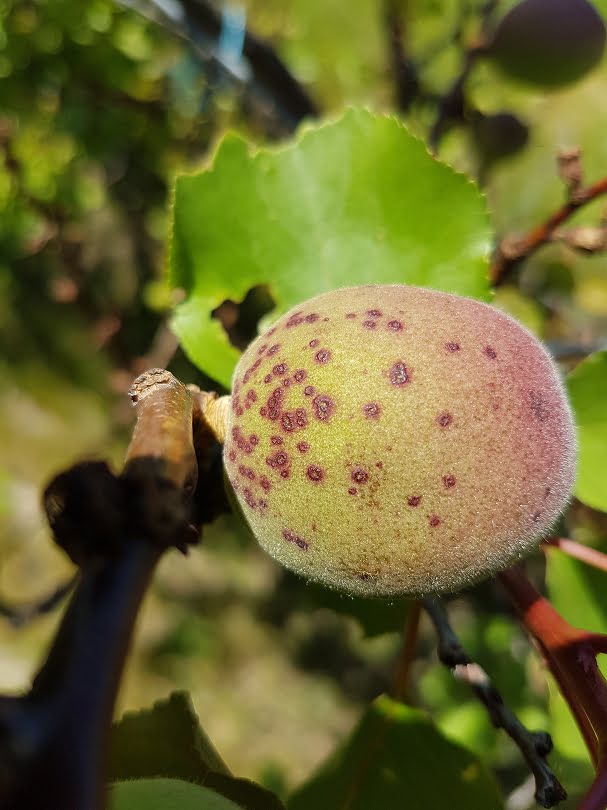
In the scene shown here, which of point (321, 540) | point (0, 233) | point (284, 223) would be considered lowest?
point (0, 233)

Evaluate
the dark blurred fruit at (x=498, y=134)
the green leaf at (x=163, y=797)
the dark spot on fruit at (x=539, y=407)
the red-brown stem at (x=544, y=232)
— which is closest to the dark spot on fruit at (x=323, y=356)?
the dark spot on fruit at (x=539, y=407)

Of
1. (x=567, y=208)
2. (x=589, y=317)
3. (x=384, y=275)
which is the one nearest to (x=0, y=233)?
(x=384, y=275)

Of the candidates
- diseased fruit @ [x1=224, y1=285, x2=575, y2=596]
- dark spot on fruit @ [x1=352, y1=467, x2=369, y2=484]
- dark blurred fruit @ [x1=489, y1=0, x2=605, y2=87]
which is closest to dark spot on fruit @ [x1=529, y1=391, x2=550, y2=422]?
Answer: diseased fruit @ [x1=224, y1=285, x2=575, y2=596]

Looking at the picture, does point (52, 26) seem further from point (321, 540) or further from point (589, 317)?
point (589, 317)

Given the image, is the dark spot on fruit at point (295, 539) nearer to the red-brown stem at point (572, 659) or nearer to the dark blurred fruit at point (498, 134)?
the red-brown stem at point (572, 659)

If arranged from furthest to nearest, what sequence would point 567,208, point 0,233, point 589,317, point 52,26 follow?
point 589,317 → point 0,233 → point 52,26 → point 567,208

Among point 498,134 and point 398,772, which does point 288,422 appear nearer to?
point 398,772

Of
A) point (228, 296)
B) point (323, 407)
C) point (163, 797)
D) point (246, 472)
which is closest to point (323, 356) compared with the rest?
point (323, 407)

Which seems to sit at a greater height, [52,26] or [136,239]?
[52,26]
